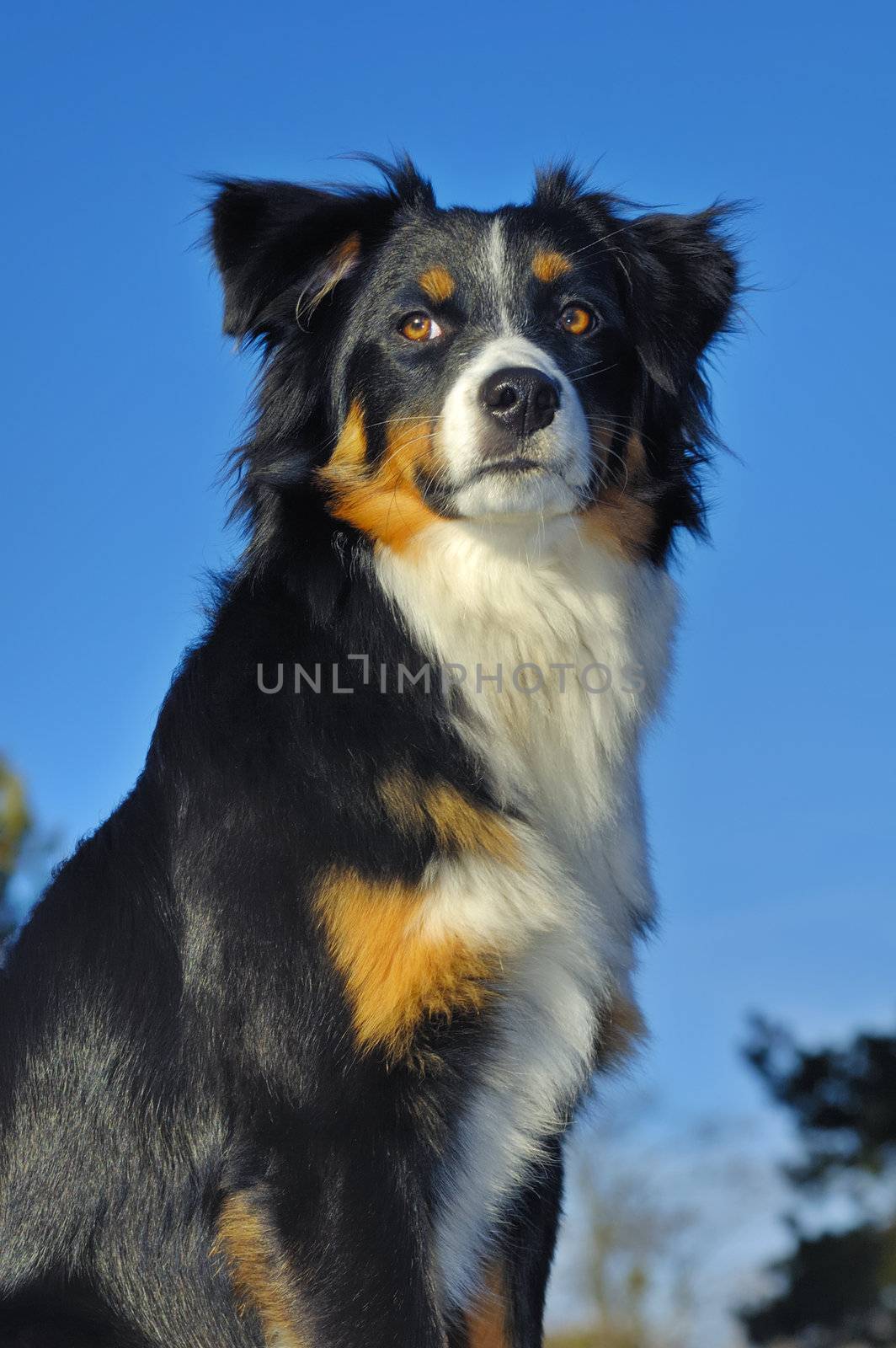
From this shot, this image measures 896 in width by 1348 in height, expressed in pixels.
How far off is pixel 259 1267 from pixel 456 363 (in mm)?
2785

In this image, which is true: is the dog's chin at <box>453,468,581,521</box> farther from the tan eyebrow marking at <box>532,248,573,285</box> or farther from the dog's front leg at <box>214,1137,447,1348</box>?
the dog's front leg at <box>214,1137,447,1348</box>

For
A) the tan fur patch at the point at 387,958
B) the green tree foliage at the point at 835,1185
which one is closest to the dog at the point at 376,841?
the tan fur patch at the point at 387,958

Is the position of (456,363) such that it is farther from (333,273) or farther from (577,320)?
(333,273)

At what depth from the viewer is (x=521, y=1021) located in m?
4.11

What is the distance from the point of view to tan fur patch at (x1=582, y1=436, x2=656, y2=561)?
15.3 feet

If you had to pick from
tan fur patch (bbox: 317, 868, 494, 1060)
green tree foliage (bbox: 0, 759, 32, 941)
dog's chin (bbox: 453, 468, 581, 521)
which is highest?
green tree foliage (bbox: 0, 759, 32, 941)

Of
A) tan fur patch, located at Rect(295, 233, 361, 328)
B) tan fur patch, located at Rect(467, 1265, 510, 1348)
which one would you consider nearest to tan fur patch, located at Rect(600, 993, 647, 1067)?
tan fur patch, located at Rect(467, 1265, 510, 1348)

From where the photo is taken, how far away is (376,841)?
395 centimetres

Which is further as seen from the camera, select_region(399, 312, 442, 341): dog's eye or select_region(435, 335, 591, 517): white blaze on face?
select_region(399, 312, 442, 341): dog's eye

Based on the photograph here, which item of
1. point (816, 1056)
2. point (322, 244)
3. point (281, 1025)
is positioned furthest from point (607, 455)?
point (816, 1056)

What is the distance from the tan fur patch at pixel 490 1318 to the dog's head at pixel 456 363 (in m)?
2.39

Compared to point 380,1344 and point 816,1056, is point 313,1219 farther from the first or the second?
point 816,1056

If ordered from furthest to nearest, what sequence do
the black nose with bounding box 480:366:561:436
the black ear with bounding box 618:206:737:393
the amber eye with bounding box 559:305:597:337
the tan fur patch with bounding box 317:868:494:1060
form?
1. the black ear with bounding box 618:206:737:393
2. the amber eye with bounding box 559:305:597:337
3. the black nose with bounding box 480:366:561:436
4. the tan fur patch with bounding box 317:868:494:1060

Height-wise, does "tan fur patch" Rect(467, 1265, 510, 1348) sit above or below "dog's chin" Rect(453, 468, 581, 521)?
below
